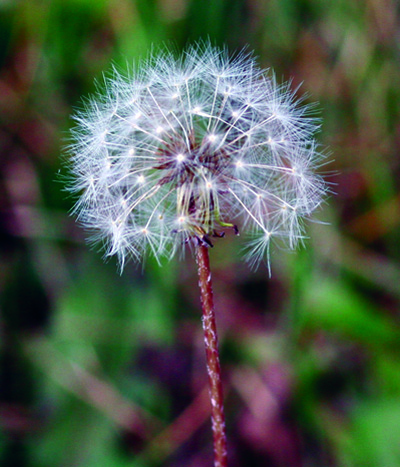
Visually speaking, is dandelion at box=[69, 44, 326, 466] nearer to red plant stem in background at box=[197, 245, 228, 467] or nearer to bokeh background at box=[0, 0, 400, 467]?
red plant stem in background at box=[197, 245, 228, 467]

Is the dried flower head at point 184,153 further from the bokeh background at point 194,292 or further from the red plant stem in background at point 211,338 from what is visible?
the bokeh background at point 194,292

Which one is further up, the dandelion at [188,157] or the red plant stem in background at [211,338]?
the dandelion at [188,157]

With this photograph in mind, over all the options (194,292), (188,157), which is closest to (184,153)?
(188,157)

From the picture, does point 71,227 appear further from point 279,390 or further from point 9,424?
point 279,390

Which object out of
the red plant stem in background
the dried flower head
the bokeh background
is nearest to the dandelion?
the dried flower head

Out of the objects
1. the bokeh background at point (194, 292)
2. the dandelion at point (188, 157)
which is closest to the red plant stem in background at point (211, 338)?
the dandelion at point (188, 157)

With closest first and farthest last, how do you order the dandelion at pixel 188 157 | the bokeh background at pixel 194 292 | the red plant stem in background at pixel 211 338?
1. the red plant stem in background at pixel 211 338
2. the dandelion at pixel 188 157
3. the bokeh background at pixel 194 292

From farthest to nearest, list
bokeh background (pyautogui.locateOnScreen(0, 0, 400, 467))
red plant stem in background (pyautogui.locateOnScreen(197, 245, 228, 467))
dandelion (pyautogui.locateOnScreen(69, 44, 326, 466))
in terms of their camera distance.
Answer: bokeh background (pyautogui.locateOnScreen(0, 0, 400, 467))
dandelion (pyautogui.locateOnScreen(69, 44, 326, 466))
red plant stem in background (pyautogui.locateOnScreen(197, 245, 228, 467))
